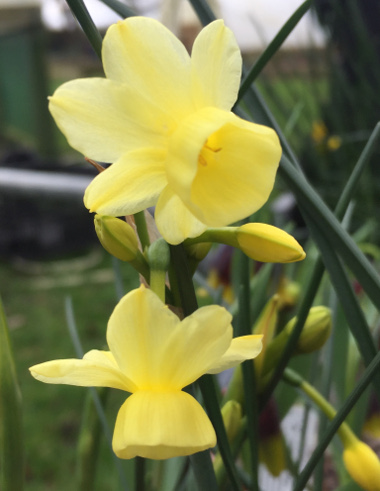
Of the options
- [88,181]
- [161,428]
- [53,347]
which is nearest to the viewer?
[161,428]

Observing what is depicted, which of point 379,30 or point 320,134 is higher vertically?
point 379,30

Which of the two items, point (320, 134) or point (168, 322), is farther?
point (320, 134)

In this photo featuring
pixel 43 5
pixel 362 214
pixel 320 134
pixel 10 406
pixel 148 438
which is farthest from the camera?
pixel 43 5

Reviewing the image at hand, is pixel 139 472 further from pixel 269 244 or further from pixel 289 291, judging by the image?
pixel 289 291

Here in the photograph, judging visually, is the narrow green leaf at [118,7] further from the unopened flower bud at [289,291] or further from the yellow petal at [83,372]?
the unopened flower bud at [289,291]

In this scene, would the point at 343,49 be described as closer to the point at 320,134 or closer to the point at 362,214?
the point at 320,134

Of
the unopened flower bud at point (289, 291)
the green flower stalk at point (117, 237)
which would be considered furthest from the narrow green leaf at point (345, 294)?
the unopened flower bud at point (289, 291)

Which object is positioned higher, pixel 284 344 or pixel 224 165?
pixel 224 165

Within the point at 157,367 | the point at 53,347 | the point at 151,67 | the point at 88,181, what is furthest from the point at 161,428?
the point at 53,347

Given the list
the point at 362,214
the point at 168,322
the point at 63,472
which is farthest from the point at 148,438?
the point at 362,214
